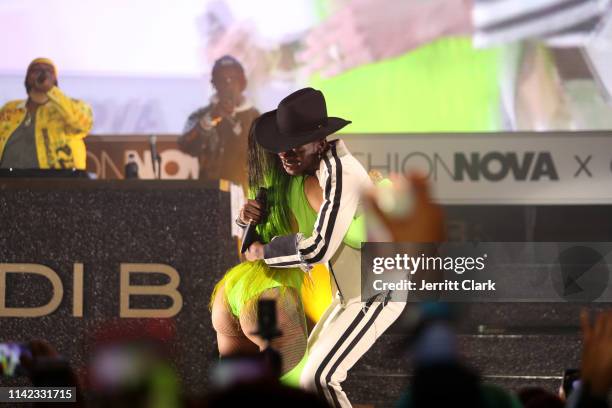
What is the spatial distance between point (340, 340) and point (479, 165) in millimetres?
3303

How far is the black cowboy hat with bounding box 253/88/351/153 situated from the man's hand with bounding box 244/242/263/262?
40cm

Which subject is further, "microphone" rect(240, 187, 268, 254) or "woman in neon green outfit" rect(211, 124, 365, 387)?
"microphone" rect(240, 187, 268, 254)

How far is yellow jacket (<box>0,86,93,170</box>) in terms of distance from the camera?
7375 mm

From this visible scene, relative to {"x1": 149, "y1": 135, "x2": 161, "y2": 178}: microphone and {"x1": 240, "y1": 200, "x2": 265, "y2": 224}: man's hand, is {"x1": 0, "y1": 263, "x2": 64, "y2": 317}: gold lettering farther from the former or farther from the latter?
{"x1": 149, "y1": 135, "x2": 161, "y2": 178}: microphone

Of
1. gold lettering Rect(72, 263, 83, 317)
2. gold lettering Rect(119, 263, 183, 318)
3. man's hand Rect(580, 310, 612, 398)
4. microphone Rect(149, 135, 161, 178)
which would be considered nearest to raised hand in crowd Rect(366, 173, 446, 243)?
man's hand Rect(580, 310, 612, 398)

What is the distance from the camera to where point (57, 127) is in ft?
24.5


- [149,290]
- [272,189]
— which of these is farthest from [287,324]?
[149,290]

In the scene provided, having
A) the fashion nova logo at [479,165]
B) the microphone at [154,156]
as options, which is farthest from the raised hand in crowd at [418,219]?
the microphone at [154,156]

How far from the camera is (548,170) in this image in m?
7.52

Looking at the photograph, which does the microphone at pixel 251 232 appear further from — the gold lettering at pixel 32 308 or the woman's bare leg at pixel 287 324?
the gold lettering at pixel 32 308

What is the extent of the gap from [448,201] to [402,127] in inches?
23.4

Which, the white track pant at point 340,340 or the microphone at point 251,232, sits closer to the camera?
the white track pant at point 340,340

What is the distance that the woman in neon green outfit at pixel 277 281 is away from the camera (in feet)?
15.1

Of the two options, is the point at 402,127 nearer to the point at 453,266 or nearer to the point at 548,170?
the point at 548,170
